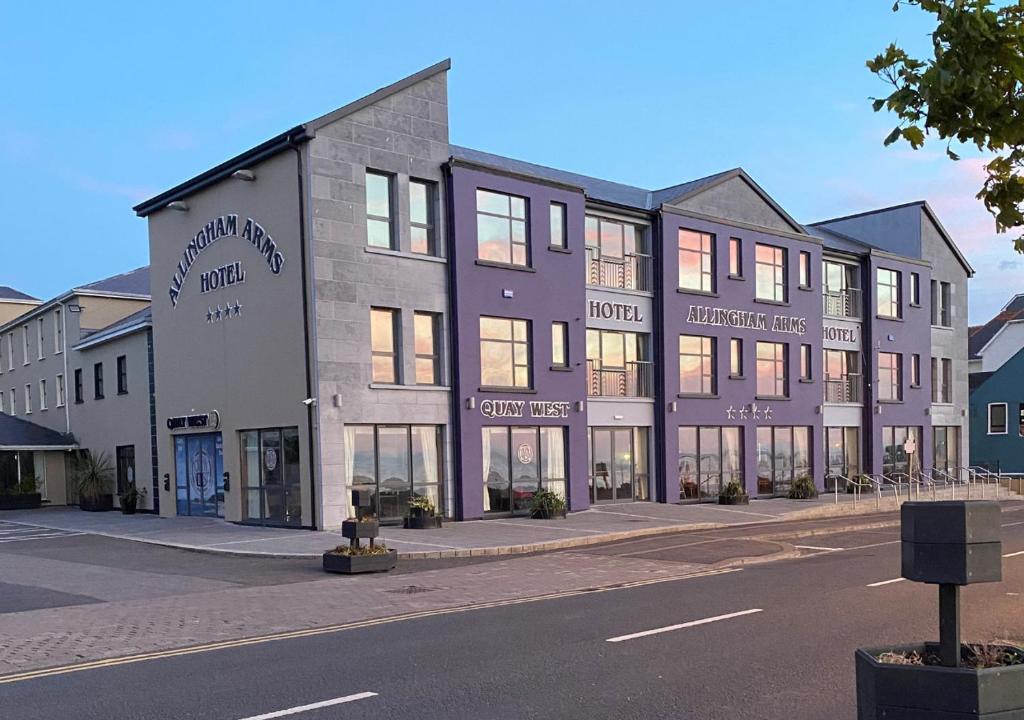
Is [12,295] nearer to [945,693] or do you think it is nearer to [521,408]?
[521,408]

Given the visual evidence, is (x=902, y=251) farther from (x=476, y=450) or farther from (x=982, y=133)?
(x=982, y=133)

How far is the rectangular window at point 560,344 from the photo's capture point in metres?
26.3

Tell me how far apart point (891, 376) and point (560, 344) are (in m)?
19.0

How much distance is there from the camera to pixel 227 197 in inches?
976

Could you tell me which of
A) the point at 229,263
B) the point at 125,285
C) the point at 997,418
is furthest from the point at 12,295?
the point at 997,418

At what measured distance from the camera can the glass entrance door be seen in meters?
25.6

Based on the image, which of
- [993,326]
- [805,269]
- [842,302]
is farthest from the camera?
[993,326]

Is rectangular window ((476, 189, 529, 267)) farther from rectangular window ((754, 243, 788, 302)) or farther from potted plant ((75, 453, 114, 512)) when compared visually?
potted plant ((75, 453, 114, 512))

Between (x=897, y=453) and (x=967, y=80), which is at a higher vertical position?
(x=967, y=80)

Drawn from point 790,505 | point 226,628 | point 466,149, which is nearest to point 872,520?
point 790,505

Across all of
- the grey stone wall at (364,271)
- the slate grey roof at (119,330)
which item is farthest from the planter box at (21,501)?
the grey stone wall at (364,271)

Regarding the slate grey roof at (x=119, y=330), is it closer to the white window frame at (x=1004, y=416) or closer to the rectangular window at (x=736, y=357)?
the rectangular window at (x=736, y=357)

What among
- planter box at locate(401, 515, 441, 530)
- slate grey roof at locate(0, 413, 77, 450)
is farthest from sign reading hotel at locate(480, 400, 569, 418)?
slate grey roof at locate(0, 413, 77, 450)

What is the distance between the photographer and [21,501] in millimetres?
35469
